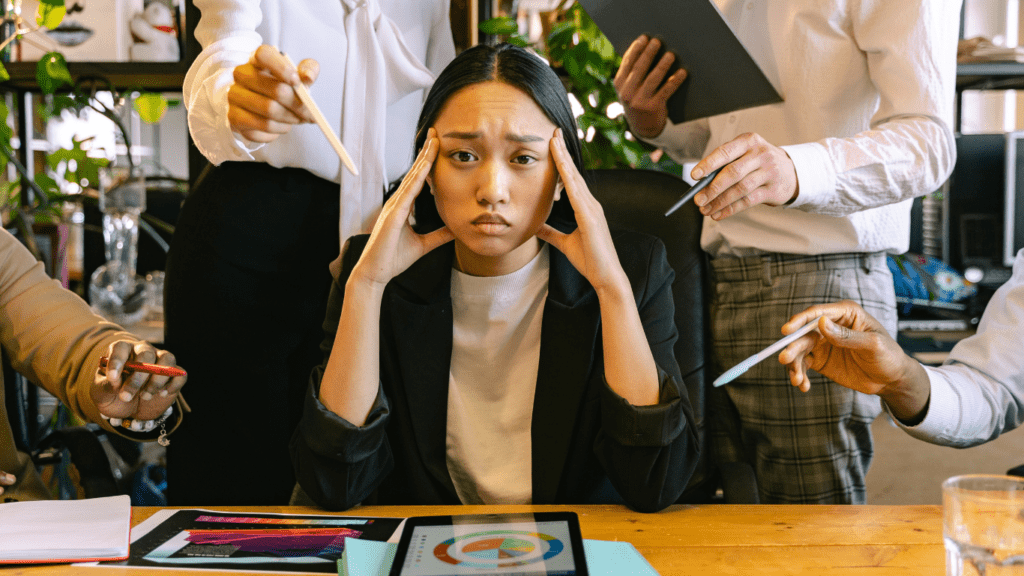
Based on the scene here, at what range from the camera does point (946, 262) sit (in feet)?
8.96

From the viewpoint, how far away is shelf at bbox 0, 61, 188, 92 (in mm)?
2014

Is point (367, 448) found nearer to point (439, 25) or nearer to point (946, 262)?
point (439, 25)

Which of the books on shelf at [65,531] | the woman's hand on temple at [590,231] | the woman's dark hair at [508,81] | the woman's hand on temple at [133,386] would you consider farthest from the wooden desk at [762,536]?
the woman's dark hair at [508,81]

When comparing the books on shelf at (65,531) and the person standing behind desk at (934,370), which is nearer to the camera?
the books on shelf at (65,531)

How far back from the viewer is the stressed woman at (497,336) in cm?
118

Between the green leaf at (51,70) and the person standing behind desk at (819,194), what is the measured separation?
54.8 inches

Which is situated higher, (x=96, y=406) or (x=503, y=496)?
(x=96, y=406)

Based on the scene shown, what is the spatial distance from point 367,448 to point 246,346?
491 millimetres

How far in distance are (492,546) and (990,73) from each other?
2213 millimetres

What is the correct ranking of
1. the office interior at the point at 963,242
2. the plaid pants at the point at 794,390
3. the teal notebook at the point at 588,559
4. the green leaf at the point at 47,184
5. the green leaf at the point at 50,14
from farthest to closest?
the office interior at the point at 963,242
the green leaf at the point at 47,184
the green leaf at the point at 50,14
the plaid pants at the point at 794,390
the teal notebook at the point at 588,559

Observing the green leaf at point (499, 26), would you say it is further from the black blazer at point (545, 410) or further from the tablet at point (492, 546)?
the tablet at point (492, 546)

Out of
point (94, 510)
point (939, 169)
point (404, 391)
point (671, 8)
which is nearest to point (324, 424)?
point (404, 391)

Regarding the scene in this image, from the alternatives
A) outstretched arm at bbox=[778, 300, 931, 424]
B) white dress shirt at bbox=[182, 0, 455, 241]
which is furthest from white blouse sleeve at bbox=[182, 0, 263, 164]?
outstretched arm at bbox=[778, 300, 931, 424]

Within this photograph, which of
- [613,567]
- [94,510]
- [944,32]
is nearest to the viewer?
[613,567]
